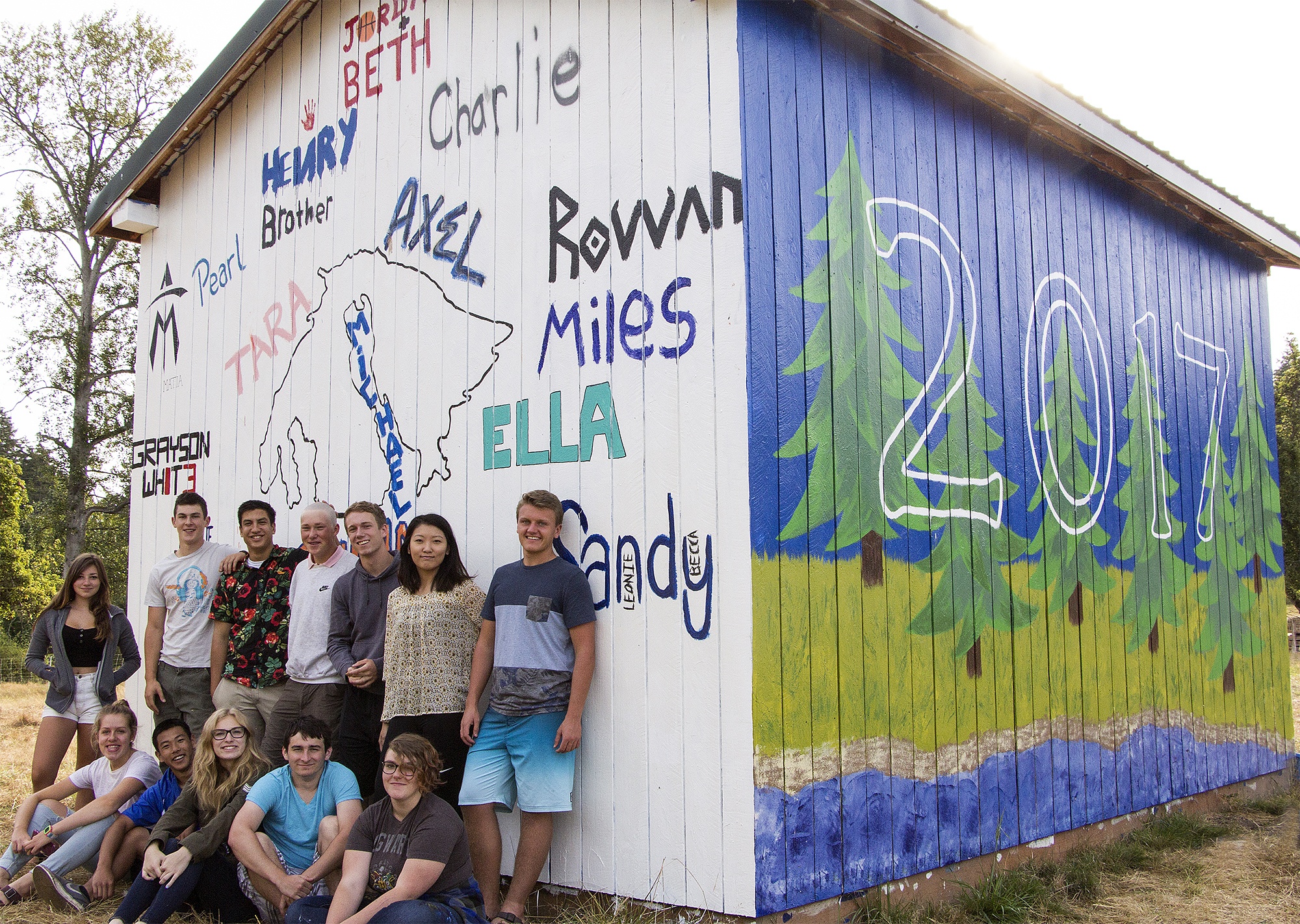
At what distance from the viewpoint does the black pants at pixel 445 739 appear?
185 inches

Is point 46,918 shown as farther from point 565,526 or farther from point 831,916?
point 831,916

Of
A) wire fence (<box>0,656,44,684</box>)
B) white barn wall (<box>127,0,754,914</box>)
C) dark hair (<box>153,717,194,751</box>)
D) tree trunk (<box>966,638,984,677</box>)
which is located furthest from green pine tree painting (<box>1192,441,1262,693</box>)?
wire fence (<box>0,656,44,684</box>)

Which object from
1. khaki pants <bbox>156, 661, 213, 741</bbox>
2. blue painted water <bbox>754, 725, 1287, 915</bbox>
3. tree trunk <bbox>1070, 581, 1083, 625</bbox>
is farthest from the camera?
khaki pants <bbox>156, 661, 213, 741</bbox>

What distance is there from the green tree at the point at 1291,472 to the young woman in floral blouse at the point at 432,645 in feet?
50.0

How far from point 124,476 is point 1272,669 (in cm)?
1937

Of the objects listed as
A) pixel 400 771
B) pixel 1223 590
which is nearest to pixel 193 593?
pixel 400 771

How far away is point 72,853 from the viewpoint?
5.18 metres

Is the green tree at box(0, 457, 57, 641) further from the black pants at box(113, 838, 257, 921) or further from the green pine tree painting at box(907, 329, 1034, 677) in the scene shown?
the green pine tree painting at box(907, 329, 1034, 677)

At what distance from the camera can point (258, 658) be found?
5.72 meters

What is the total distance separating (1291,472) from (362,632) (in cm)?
1771

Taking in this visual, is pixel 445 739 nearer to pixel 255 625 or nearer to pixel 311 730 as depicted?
pixel 311 730

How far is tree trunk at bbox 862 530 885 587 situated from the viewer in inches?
181

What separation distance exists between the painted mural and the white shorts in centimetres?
453

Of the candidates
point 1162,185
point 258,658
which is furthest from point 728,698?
point 1162,185
